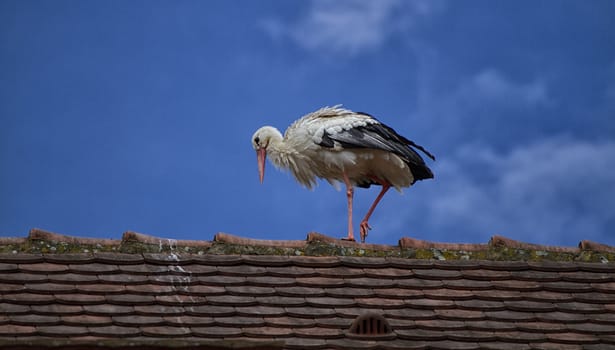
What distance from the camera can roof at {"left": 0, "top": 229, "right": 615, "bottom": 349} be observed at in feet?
24.2

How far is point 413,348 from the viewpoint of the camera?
7.19 meters

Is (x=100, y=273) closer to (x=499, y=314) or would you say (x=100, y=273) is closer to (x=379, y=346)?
(x=379, y=346)

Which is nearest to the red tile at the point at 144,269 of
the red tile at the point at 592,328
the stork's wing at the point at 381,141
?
the red tile at the point at 592,328

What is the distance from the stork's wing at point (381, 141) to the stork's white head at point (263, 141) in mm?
962

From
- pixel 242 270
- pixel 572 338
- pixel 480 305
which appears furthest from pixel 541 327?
pixel 242 270

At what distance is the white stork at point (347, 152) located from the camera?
1182 centimetres

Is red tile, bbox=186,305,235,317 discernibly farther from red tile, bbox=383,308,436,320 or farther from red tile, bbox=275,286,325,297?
red tile, bbox=383,308,436,320

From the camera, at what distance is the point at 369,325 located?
7.39 m

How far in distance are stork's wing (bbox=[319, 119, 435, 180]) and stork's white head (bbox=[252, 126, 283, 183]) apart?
3.16 feet

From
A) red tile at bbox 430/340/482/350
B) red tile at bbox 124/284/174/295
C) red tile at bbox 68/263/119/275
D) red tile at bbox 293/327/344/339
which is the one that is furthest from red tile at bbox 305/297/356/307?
red tile at bbox 68/263/119/275

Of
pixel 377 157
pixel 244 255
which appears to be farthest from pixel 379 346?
pixel 377 157

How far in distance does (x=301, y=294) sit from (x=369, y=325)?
81 centimetres

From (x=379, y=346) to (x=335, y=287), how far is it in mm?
1165

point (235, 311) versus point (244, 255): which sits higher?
point (244, 255)
